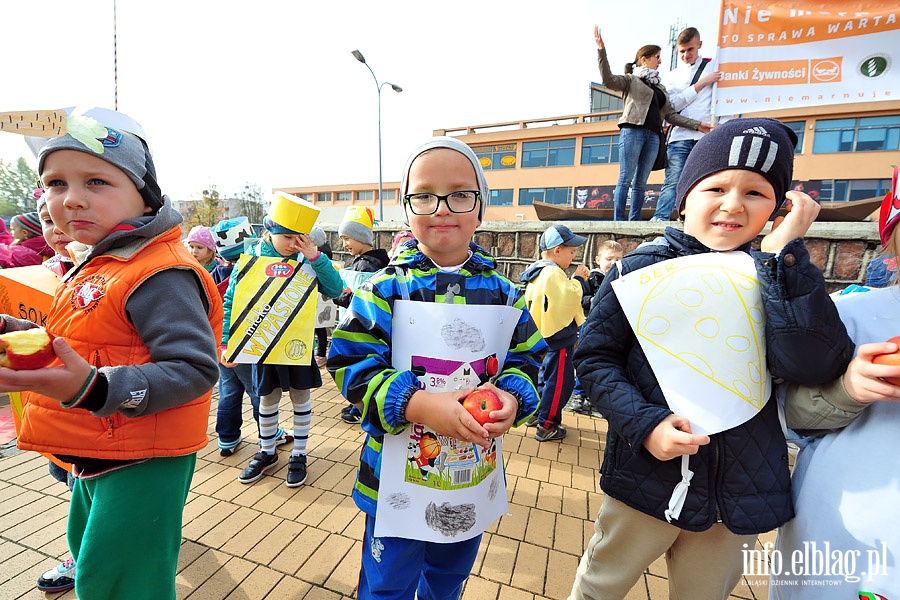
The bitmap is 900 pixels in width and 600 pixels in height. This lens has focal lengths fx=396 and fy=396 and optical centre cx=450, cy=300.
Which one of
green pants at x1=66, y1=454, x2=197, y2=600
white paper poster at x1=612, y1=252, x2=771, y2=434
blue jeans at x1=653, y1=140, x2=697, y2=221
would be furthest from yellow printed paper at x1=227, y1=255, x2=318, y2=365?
blue jeans at x1=653, y1=140, x2=697, y2=221

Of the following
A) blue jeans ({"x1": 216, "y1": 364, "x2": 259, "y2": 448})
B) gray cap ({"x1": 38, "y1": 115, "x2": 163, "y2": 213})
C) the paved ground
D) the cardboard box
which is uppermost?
gray cap ({"x1": 38, "y1": 115, "x2": 163, "y2": 213})

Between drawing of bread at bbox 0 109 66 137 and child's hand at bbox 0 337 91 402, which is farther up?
drawing of bread at bbox 0 109 66 137

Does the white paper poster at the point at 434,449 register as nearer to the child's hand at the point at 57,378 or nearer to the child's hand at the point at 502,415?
the child's hand at the point at 502,415

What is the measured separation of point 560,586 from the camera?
79.9 inches

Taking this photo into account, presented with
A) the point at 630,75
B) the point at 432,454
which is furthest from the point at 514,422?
the point at 630,75

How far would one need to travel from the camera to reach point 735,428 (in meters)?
1.21

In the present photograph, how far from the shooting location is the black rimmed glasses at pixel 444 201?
1.30 meters

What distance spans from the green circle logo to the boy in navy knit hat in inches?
135

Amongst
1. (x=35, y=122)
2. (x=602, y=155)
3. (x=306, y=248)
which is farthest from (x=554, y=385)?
(x=602, y=155)

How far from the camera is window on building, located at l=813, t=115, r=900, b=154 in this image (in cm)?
2220

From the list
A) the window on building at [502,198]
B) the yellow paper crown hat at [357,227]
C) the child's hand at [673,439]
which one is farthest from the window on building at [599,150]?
the child's hand at [673,439]

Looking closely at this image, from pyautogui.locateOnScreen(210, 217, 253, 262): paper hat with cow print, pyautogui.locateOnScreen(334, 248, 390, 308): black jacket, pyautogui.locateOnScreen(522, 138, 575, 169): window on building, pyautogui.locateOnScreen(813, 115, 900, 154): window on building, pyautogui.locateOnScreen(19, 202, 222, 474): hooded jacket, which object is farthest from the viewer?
pyautogui.locateOnScreen(522, 138, 575, 169): window on building

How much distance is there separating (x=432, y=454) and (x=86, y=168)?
4.58ft

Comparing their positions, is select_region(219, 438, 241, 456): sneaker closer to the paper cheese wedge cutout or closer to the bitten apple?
the bitten apple
